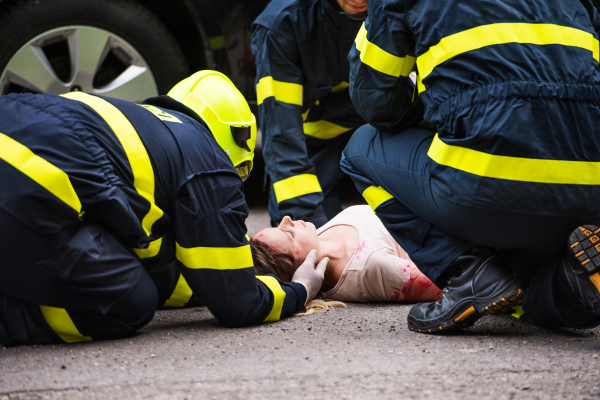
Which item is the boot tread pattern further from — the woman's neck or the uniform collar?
the uniform collar

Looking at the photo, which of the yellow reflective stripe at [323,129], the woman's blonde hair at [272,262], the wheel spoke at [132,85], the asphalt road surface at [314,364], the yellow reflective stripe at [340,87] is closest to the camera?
the asphalt road surface at [314,364]

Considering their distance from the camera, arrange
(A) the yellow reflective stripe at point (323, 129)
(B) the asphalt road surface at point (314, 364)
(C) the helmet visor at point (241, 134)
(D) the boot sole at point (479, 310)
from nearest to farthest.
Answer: (B) the asphalt road surface at point (314, 364) < (D) the boot sole at point (479, 310) < (C) the helmet visor at point (241, 134) < (A) the yellow reflective stripe at point (323, 129)

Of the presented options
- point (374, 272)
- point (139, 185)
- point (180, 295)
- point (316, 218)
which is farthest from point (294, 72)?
point (139, 185)

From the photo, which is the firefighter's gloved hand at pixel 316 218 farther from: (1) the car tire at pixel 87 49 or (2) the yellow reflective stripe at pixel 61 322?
(2) the yellow reflective stripe at pixel 61 322

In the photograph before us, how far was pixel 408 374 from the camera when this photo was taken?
4.97 feet

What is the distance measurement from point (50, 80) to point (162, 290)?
59.9 inches

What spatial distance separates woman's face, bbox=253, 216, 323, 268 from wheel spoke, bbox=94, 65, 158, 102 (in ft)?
4.22

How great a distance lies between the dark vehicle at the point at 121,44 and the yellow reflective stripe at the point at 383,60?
1.74m

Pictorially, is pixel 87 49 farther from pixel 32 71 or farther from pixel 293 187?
pixel 293 187

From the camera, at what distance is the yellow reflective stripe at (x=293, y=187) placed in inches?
127

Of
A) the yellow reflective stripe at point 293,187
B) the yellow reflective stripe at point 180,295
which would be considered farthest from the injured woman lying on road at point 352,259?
the yellow reflective stripe at point 293,187

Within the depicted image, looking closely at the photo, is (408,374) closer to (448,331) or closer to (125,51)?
(448,331)

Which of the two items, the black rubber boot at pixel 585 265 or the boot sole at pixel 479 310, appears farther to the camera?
the boot sole at pixel 479 310

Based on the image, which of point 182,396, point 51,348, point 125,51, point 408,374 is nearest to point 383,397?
point 408,374
